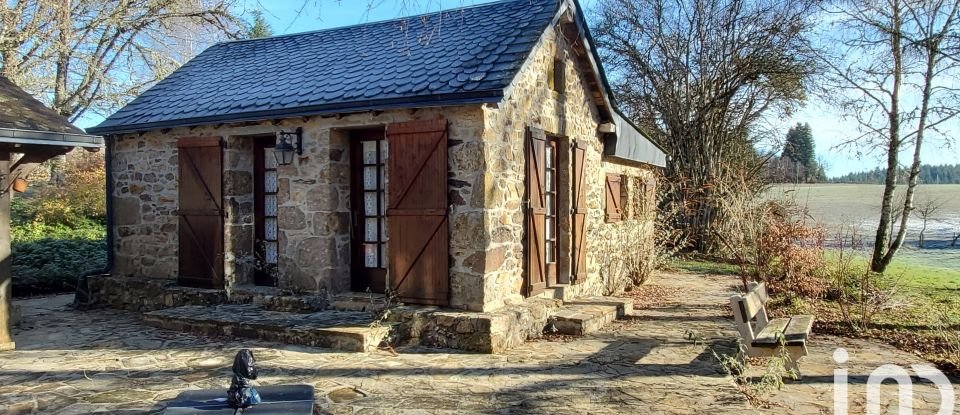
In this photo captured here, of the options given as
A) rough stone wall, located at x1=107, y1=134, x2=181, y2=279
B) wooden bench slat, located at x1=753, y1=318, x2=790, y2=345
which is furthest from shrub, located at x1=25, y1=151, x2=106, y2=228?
wooden bench slat, located at x1=753, y1=318, x2=790, y2=345

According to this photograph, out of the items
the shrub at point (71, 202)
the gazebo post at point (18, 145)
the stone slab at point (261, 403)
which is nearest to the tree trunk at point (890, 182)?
the stone slab at point (261, 403)

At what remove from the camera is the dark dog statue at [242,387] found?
3.19 metres

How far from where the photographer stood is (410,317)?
695cm

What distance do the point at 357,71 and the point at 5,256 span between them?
14.3 ft

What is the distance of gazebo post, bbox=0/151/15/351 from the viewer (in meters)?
6.55

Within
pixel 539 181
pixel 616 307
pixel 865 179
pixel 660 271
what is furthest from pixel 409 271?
pixel 865 179

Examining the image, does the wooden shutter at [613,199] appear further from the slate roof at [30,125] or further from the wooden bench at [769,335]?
the slate roof at [30,125]

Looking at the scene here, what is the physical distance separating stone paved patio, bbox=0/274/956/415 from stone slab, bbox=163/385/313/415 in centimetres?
138

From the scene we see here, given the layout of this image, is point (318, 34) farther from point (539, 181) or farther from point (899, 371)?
point (899, 371)

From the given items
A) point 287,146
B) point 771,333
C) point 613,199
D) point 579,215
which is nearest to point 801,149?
point 613,199

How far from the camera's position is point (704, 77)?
57.2 feet

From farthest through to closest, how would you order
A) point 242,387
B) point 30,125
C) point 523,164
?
1. point 523,164
2. point 30,125
3. point 242,387

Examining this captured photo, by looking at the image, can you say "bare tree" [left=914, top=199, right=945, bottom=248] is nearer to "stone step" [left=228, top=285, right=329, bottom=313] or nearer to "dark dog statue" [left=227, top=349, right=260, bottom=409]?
"stone step" [left=228, top=285, right=329, bottom=313]

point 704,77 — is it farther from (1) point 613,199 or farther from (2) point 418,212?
(2) point 418,212
